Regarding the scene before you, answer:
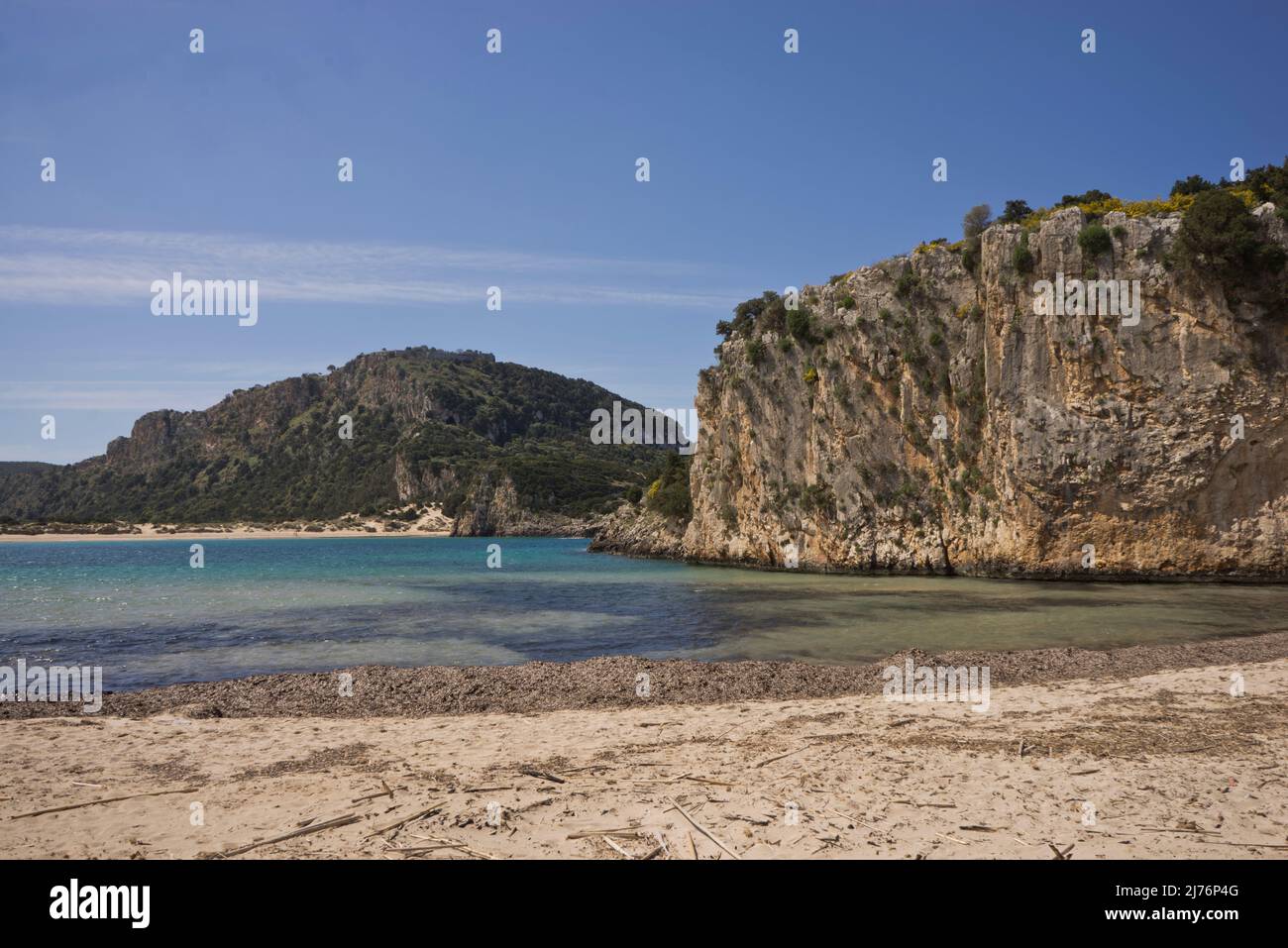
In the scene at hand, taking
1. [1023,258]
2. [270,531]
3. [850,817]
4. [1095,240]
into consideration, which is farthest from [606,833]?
[270,531]

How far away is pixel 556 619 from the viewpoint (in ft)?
73.1

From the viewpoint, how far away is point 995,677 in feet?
39.6

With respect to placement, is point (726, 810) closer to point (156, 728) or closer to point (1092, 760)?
point (1092, 760)

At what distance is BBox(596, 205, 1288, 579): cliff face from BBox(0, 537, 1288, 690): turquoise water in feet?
9.84

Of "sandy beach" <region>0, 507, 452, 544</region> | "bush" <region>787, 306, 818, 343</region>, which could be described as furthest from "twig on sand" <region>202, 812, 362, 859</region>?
"sandy beach" <region>0, 507, 452, 544</region>

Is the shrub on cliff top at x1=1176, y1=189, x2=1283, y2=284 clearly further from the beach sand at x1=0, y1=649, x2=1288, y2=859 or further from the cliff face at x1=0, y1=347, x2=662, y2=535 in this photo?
the cliff face at x1=0, y1=347, x2=662, y2=535

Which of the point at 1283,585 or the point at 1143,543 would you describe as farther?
the point at 1143,543

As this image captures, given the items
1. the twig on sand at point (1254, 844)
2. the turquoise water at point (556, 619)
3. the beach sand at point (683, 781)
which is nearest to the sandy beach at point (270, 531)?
the turquoise water at point (556, 619)

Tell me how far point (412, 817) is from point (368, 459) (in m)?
141
